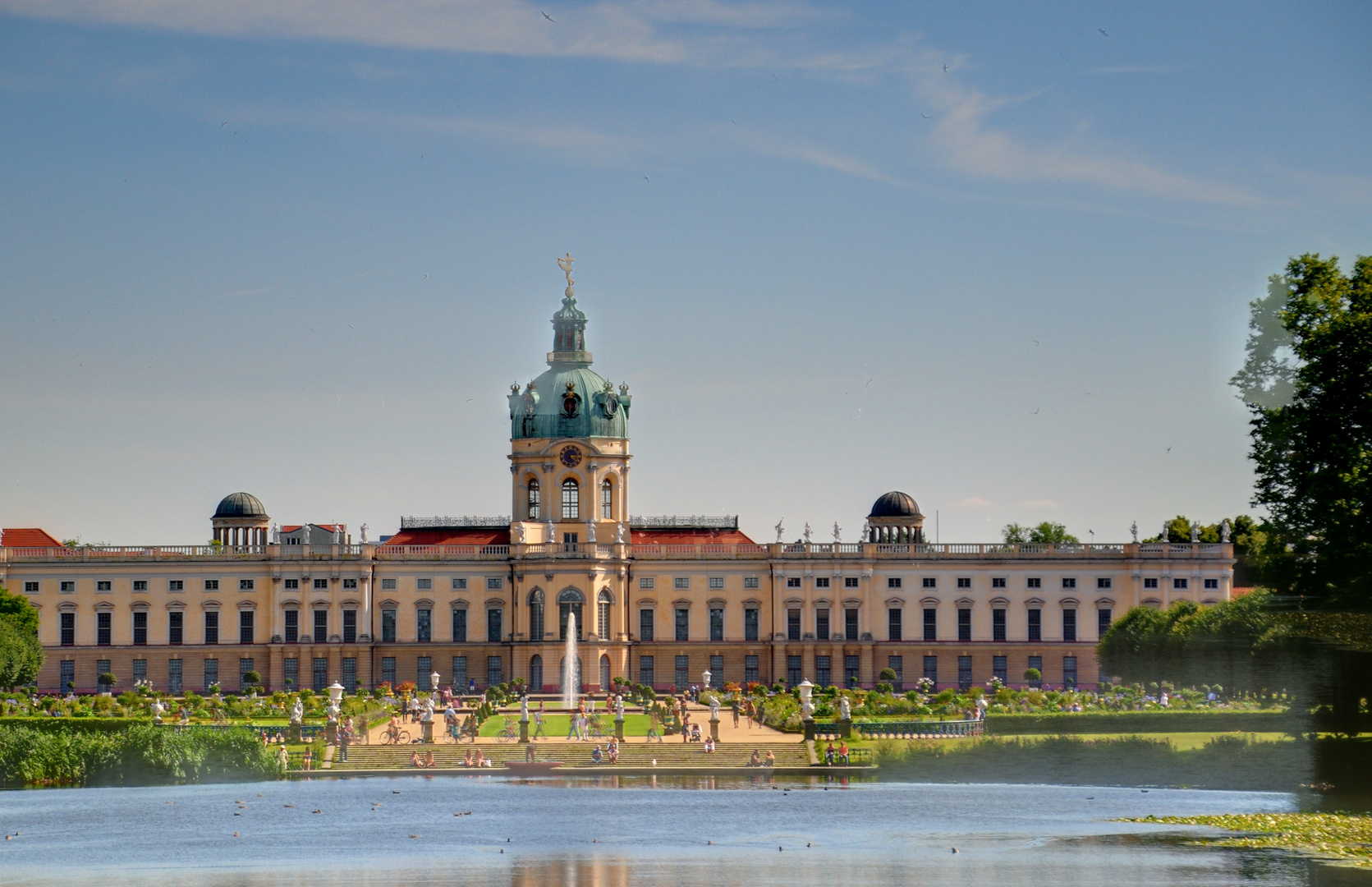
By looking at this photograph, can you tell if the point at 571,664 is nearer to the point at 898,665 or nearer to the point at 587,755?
the point at 898,665

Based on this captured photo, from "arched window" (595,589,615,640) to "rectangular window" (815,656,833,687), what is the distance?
11602 mm

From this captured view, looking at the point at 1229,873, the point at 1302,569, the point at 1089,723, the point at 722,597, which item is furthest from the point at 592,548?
the point at 1229,873

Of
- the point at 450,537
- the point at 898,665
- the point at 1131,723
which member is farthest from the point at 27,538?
the point at 1131,723

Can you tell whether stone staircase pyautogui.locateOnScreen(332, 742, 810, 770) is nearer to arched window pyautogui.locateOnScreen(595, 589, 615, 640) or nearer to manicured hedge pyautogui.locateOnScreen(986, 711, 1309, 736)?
manicured hedge pyautogui.locateOnScreen(986, 711, 1309, 736)

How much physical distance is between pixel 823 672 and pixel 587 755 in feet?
137

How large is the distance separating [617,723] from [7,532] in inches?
2765

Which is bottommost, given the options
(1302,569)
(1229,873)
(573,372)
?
(1229,873)

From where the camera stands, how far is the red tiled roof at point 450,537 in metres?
129

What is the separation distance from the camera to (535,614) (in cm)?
12325

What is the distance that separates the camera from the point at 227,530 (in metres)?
133

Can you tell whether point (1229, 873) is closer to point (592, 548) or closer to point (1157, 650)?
point (1157, 650)

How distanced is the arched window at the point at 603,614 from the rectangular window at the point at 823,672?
457 inches

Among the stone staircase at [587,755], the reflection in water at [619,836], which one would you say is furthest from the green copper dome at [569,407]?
the reflection in water at [619,836]

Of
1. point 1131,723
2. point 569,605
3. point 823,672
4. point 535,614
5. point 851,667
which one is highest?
point 569,605
